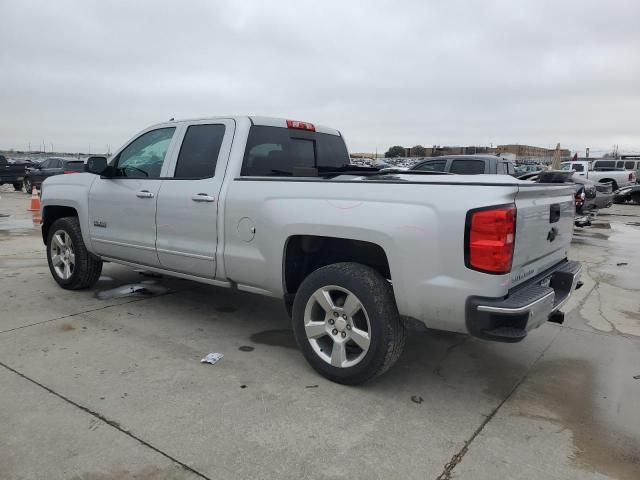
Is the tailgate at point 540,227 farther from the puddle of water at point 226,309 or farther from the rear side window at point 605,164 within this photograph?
the rear side window at point 605,164

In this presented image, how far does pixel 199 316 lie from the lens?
16.4ft

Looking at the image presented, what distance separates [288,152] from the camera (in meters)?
4.60

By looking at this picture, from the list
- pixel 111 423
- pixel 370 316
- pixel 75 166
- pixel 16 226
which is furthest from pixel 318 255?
pixel 75 166

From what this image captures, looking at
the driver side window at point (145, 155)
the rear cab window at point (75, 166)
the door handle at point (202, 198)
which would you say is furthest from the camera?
the rear cab window at point (75, 166)

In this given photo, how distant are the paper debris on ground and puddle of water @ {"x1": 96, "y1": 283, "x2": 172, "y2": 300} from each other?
6.83 feet

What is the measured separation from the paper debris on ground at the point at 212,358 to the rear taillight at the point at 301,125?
2140mm

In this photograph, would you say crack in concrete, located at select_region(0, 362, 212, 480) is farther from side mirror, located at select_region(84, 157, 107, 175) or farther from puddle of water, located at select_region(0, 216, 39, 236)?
puddle of water, located at select_region(0, 216, 39, 236)

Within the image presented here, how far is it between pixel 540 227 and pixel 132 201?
3.64m

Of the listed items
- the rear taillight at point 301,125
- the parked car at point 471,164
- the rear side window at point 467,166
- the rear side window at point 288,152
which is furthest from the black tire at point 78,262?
the rear side window at point 467,166

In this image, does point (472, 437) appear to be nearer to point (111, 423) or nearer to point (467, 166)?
point (111, 423)

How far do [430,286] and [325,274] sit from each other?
0.77 meters

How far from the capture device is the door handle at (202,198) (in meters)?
4.15

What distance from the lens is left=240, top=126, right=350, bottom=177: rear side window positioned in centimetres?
425

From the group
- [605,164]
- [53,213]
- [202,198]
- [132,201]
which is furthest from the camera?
[605,164]
